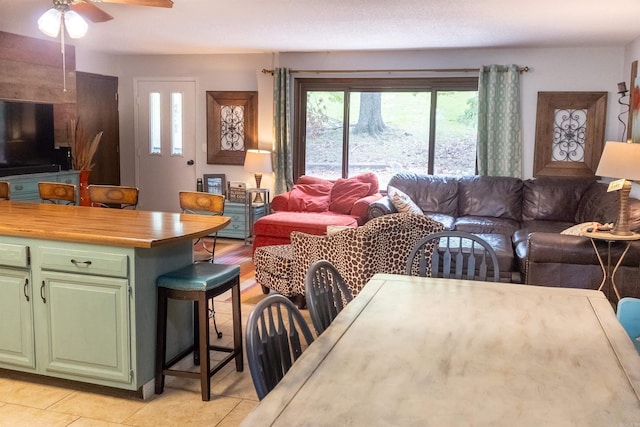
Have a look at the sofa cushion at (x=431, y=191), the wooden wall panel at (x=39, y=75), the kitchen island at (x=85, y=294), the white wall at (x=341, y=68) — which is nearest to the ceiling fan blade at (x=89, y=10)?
the kitchen island at (x=85, y=294)

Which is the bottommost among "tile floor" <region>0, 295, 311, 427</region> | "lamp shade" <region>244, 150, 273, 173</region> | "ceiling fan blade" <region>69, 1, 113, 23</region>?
"tile floor" <region>0, 295, 311, 427</region>

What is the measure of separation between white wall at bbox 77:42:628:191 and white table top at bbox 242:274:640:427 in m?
4.86

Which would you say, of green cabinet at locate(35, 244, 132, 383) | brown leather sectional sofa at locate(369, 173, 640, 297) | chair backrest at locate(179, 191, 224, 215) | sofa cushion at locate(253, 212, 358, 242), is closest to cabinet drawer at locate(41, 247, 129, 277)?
green cabinet at locate(35, 244, 132, 383)

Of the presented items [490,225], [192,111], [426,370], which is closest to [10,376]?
[426,370]

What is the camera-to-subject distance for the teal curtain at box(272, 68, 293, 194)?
24.8 ft

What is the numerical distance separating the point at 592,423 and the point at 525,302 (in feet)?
3.21

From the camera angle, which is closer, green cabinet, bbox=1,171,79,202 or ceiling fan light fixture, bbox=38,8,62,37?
ceiling fan light fixture, bbox=38,8,62,37

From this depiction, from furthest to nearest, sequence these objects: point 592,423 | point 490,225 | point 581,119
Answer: point 581,119
point 490,225
point 592,423

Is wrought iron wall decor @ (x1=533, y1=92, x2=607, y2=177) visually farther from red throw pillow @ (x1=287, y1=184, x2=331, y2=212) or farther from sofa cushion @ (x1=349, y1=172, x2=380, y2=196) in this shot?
red throw pillow @ (x1=287, y1=184, x2=331, y2=212)

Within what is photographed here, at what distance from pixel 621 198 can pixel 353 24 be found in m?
2.75

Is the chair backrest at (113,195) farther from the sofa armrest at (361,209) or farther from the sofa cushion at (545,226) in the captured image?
the sofa cushion at (545,226)

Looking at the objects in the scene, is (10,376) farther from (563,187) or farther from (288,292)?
(563,187)

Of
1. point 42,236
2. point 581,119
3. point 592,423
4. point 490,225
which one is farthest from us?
point 581,119

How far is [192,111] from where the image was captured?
8141 millimetres
